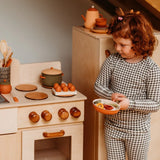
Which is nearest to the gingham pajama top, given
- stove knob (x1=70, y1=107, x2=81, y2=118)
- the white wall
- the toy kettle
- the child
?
the child

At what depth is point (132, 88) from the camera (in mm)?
2098

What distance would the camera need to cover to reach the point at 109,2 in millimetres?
2930

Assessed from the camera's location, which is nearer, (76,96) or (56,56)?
(76,96)

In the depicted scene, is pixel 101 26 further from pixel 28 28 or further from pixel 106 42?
pixel 28 28

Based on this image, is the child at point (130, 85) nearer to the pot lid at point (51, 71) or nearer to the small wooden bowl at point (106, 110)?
the small wooden bowl at point (106, 110)

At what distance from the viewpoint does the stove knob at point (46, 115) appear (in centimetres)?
217

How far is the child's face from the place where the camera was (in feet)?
6.64

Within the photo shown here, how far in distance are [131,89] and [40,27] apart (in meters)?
1.20

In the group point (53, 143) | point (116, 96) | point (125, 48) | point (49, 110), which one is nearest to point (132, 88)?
point (116, 96)

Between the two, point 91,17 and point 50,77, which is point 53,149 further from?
point 91,17

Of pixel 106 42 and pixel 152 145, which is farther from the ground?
pixel 106 42

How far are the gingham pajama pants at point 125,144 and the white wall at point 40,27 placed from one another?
1108mm

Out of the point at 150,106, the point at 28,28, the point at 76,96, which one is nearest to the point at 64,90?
the point at 76,96

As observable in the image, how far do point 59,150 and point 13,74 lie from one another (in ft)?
1.87
